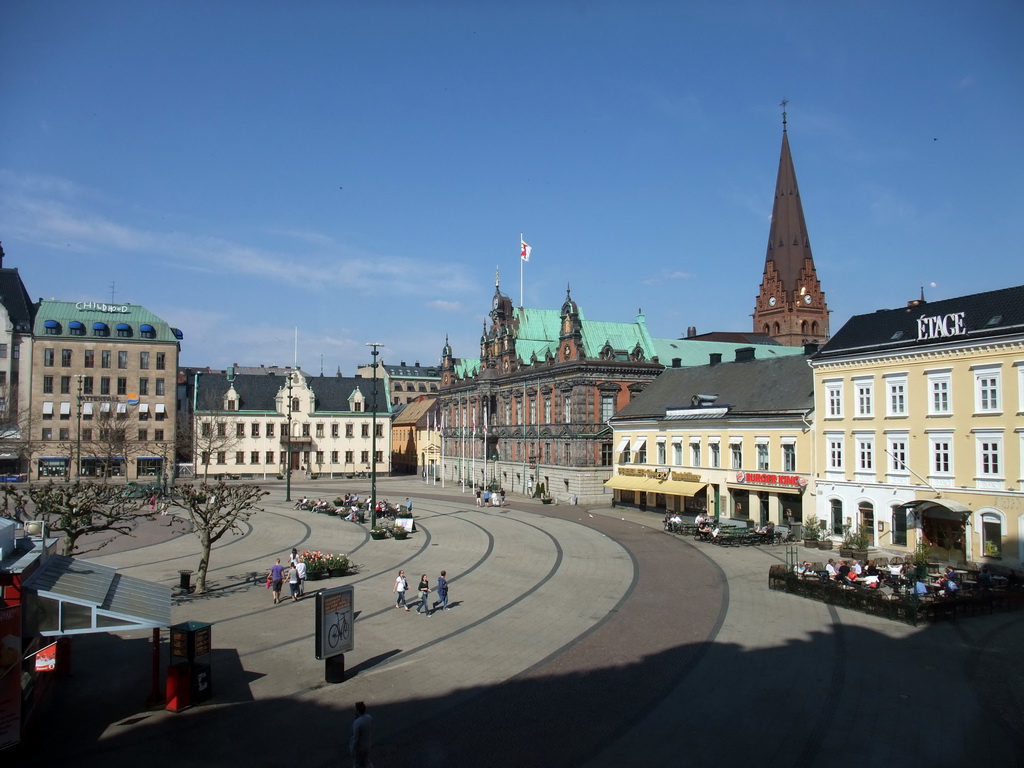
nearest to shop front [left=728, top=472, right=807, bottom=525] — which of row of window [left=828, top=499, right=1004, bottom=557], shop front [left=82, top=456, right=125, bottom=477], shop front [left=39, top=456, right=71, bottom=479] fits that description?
row of window [left=828, top=499, right=1004, bottom=557]

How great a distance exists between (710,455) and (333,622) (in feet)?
114

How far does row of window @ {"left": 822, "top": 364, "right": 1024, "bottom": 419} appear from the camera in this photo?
3145 centimetres

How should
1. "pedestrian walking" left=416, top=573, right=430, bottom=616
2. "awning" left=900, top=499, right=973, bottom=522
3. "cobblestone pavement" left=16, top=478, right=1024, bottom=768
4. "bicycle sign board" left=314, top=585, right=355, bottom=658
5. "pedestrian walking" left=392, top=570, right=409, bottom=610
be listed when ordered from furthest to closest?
"awning" left=900, top=499, right=973, bottom=522, "pedestrian walking" left=392, top=570, right=409, bottom=610, "pedestrian walking" left=416, top=573, right=430, bottom=616, "bicycle sign board" left=314, top=585, right=355, bottom=658, "cobblestone pavement" left=16, top=478, right=1024, bottom=768

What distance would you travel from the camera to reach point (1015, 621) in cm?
2383

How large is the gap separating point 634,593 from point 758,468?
2011 centimetres

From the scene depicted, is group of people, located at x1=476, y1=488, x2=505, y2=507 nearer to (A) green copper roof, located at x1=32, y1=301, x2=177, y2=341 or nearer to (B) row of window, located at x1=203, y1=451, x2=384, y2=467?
(B) row of window, located at x1=203, y1=451, x2=384, y2=467

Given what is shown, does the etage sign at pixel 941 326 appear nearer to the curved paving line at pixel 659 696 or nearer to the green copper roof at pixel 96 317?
the curved paving line at pixel 659 696

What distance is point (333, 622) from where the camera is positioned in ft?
58.6

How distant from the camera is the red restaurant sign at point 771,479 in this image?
4084cm

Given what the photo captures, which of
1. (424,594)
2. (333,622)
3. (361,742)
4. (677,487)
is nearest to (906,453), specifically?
(677,487)

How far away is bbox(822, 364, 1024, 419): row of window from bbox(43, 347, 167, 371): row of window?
71.6 meters

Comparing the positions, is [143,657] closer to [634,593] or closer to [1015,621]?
[634,593]

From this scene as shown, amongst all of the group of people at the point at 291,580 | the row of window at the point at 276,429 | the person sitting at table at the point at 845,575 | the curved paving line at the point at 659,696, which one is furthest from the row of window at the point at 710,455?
the row of window at the point at 276,429

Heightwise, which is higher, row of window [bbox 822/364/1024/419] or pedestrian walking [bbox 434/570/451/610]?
row of window [bbox 822/364/1024/419]
